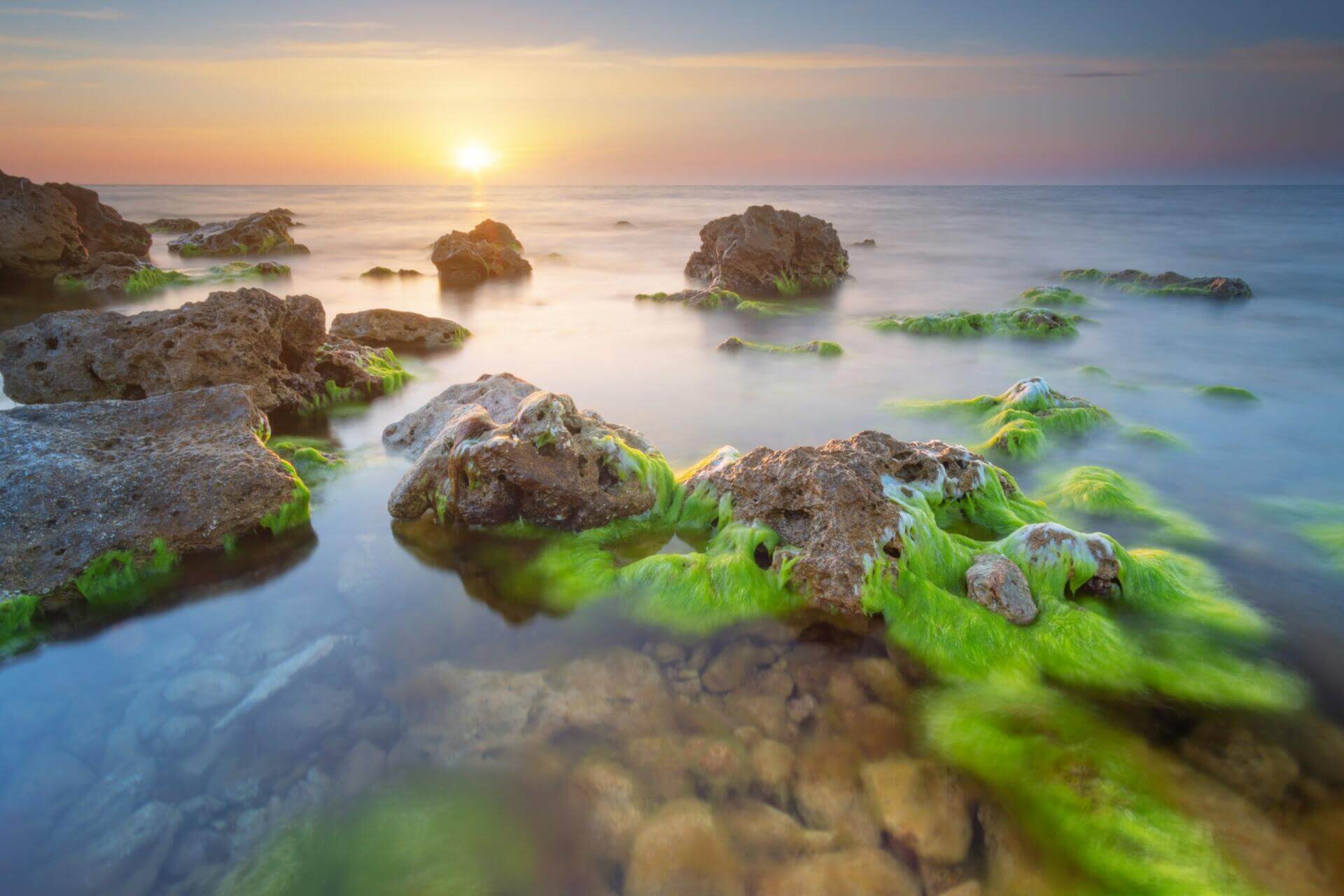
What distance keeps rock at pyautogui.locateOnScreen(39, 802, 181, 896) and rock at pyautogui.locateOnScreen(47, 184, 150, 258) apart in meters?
21.7

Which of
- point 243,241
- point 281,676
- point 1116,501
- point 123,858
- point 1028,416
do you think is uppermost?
point 243,241

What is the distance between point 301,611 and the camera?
4488mm

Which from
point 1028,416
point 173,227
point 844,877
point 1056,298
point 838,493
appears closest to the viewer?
point 844,877

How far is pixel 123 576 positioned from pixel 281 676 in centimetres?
167

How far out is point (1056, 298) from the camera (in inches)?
635

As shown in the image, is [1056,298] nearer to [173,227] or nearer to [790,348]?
[790,348]

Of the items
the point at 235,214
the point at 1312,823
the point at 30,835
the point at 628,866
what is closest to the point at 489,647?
the point at 628,866

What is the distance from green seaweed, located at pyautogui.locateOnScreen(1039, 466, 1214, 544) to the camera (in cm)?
554

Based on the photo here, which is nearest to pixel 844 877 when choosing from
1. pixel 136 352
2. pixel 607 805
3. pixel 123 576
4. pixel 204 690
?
pixel 607 805

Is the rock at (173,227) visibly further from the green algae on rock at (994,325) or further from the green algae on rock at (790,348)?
the green algae on rock at (994,325)

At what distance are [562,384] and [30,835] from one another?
26.2 ft

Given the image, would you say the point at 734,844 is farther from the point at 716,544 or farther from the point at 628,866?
the point at 716,544

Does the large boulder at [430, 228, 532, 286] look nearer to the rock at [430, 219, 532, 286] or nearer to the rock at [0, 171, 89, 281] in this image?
the rock at [430, 219, 532, 286]

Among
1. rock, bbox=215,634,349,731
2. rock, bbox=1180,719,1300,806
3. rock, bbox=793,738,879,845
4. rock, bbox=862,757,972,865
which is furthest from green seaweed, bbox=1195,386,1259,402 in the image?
rock, bbox=215,634,349,731
